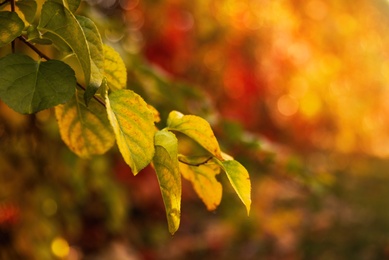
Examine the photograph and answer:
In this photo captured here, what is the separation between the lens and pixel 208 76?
458cm

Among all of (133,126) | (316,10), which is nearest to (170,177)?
(133,126)

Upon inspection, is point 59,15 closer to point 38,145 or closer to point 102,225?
point 38,145

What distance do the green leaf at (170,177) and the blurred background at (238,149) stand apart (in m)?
0.84

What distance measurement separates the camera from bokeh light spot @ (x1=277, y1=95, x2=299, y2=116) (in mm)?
5277

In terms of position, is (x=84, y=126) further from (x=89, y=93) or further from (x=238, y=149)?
(x=238, y=149)

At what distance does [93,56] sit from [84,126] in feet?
0.52

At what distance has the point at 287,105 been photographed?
5.42m

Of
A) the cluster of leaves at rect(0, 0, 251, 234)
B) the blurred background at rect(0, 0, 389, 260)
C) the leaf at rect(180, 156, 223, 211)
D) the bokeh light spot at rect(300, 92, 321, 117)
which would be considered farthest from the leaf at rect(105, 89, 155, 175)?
the bokeh light spot at rect(300, 92, 321, 117)

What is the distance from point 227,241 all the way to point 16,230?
8.54 feet

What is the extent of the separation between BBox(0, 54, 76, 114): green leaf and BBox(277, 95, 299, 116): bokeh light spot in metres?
4.82

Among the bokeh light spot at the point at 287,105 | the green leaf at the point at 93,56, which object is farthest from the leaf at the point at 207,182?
the bokeh light spot at the point at 287,105

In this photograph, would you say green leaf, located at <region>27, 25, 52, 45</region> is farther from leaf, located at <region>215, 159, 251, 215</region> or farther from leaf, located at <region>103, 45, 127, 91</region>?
leaf, located at <region>215, 159, 251, 215</region>

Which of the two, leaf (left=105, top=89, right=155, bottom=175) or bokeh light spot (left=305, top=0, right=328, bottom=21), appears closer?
leaf (left=105, top=89, right=155, bottom=175)

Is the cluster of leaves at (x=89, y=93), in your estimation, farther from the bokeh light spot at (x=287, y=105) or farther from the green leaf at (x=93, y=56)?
the bokeh light spot at (x=287, y=105)
